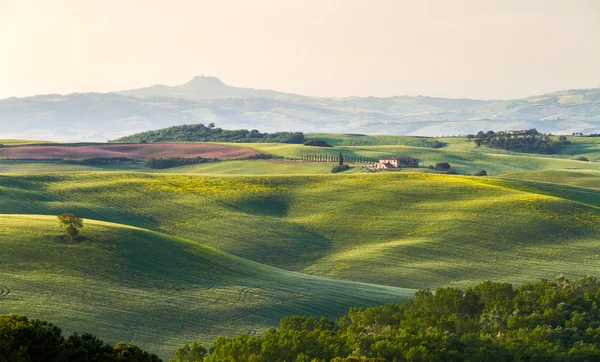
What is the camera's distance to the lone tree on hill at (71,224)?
66.3 metres

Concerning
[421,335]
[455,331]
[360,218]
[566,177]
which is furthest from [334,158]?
[421,335]

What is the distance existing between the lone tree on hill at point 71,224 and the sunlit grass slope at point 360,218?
18.0 m

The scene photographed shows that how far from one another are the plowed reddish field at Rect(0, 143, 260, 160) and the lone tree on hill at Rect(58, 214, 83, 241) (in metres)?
71.2

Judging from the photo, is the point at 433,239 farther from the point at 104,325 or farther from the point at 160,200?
the point at 104,325

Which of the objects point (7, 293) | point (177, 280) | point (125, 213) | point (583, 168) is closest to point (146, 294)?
point (177, 280)

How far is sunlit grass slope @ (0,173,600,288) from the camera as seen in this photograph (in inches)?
3123

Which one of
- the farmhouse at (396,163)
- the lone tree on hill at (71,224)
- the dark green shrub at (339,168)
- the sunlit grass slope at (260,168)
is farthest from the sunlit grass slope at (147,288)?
the farmhouse at (396,163)

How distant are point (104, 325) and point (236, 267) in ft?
65.8

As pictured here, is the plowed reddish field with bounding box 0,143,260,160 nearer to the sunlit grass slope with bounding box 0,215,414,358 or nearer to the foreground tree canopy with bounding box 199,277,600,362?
the sunlit grass slope with bounding box 0,215,414,358

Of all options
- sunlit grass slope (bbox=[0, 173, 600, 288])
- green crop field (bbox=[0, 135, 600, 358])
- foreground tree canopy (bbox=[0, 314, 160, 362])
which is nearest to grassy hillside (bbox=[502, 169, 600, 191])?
green crop field (bbox=[0, 135, 600, 358])

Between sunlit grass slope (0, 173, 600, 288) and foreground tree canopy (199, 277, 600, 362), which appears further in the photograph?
sunlit grass slope (0, 173, 600, 288)

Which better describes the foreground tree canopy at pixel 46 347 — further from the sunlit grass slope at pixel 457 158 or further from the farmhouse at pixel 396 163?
the sunlit grass slope at pixel 457 158

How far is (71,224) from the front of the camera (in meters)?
66.9

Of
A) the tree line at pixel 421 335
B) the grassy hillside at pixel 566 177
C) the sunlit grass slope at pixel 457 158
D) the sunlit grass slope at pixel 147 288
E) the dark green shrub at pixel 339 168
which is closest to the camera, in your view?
the tree line at pixel 421 335
